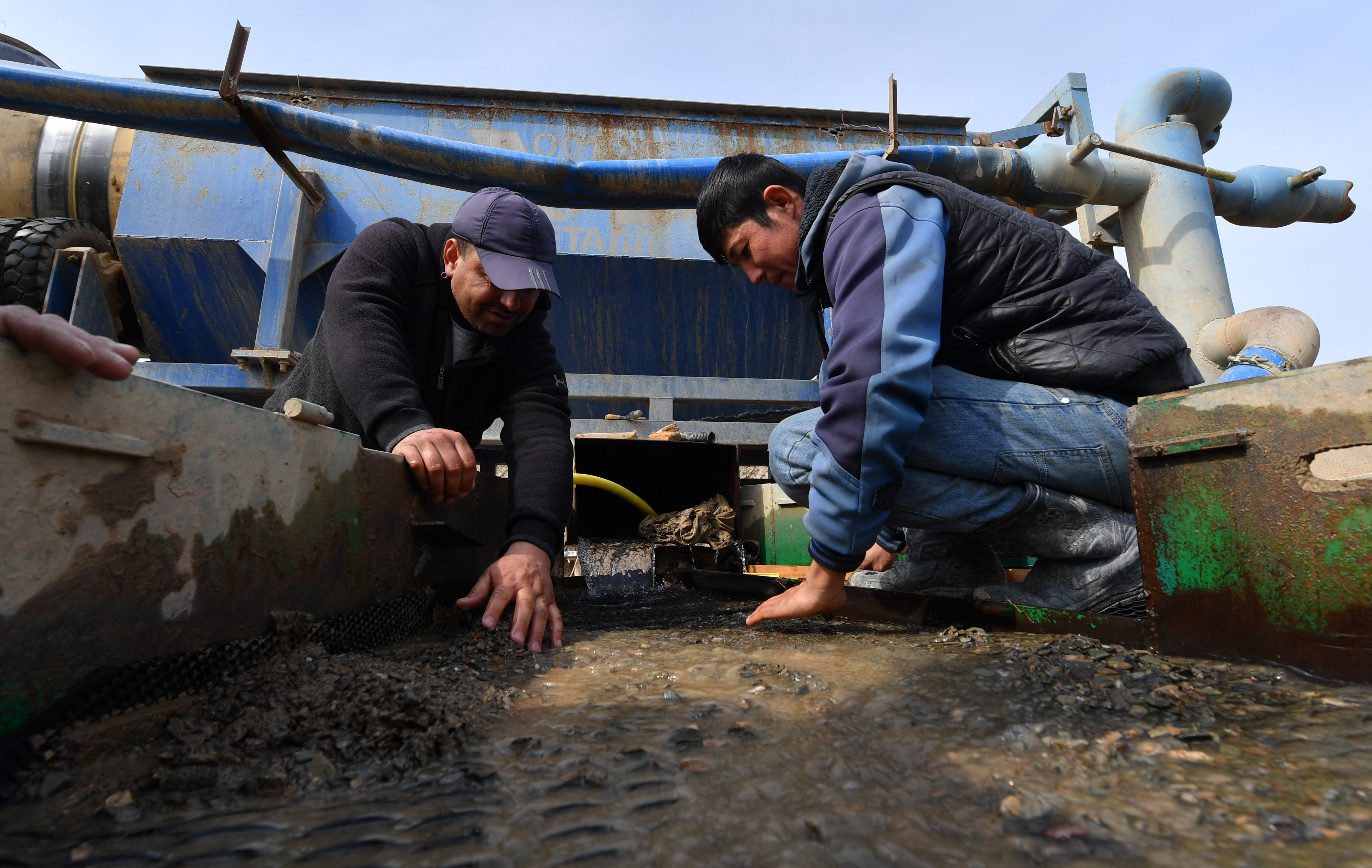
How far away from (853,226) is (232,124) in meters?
3.07

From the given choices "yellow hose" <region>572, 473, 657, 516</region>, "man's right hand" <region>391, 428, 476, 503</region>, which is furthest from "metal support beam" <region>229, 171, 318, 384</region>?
A: "man's right hand" <region>391, 428, 476, 503</region>

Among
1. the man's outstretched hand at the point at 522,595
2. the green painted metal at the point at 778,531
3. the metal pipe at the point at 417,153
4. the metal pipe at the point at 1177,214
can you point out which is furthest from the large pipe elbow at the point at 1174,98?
the man's outstretched hand at the point at 522,595

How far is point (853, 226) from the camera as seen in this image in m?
1.49

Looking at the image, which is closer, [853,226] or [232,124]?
[853,226]

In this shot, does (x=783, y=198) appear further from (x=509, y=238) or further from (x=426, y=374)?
(x=426, y=374)

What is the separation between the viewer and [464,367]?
2025mm

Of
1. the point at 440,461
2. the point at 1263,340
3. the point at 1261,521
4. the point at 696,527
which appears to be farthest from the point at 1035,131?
the point at 440,461

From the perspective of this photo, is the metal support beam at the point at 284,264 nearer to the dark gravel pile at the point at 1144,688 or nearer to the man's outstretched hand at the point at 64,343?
the man's outstretched hand at the point at 64,343

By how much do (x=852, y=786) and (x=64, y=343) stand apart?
104cm

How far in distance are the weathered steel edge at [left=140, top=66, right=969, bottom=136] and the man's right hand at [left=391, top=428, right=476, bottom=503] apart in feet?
11.3

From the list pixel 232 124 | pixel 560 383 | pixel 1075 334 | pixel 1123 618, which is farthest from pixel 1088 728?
pixel 232 124

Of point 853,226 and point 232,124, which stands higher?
point 232,124

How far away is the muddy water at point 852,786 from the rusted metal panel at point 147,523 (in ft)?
0.69

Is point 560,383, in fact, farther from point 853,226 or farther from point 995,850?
point 995,850
